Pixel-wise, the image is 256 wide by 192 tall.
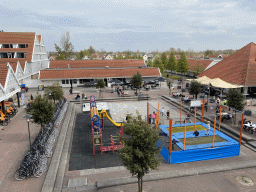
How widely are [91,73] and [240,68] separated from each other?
28.2 m

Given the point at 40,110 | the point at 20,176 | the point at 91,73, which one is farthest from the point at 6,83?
the point at 91,73

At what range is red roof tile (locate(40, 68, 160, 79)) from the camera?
38.8 metres

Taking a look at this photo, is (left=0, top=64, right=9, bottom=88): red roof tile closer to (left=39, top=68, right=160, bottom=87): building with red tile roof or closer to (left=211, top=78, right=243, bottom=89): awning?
(left=39, top=68, right=160, bottom=87): building with red tile roof

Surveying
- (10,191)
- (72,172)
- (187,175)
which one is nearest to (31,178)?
(10,191)

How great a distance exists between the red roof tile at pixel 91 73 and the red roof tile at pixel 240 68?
1340 cm

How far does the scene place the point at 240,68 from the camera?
3020cm

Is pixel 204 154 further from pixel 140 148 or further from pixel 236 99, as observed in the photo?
pixel 236 99

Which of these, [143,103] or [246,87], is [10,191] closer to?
[143,103]

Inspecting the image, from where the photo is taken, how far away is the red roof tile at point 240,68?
28.6 metres

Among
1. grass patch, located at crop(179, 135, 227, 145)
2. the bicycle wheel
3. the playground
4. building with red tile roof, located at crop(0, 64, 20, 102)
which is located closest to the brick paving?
the bicycle wheel

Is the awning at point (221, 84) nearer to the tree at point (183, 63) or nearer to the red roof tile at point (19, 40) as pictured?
the tree at point (183, 63)

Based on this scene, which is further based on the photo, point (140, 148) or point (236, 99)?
point (236, 99)

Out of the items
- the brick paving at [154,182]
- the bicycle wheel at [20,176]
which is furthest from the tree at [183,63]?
the bicycle wheel at [20,176]

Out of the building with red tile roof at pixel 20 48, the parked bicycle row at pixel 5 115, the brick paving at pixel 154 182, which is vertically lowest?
the brick paving at pixel 154 182
